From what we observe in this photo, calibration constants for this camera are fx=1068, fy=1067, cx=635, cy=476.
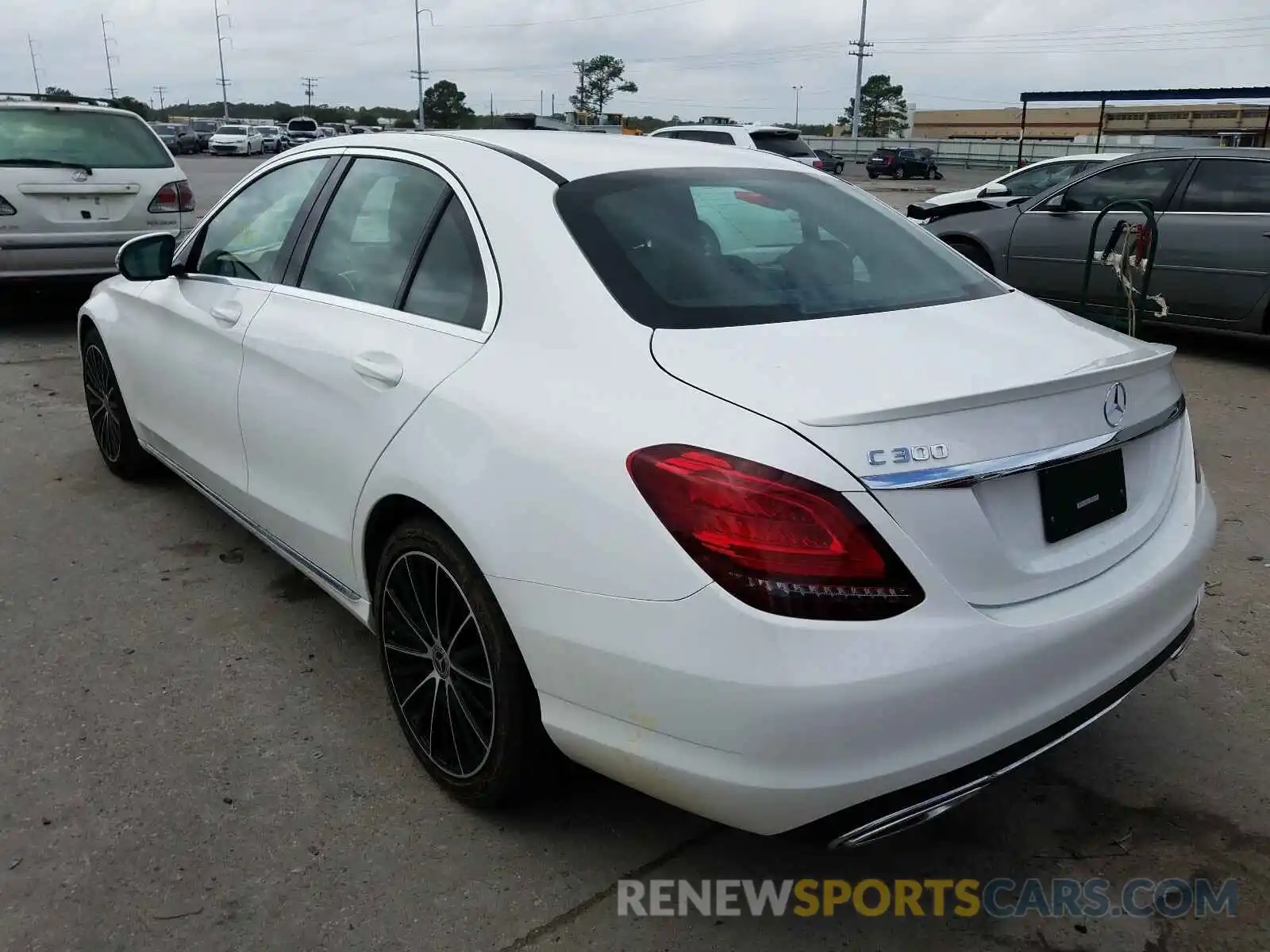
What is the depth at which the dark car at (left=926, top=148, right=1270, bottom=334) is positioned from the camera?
24.5 ft

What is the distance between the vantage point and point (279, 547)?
11.3 feet

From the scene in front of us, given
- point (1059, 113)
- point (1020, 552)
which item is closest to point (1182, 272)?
point (1020, 552)

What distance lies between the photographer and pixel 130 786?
2.76m

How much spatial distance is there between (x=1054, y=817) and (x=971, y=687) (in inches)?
37.6

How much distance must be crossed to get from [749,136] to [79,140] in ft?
35.5

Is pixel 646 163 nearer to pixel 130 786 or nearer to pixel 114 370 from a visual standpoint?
pixel 130 786

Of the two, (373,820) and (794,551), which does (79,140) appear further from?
(794,551)

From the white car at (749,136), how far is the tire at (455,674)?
558 inches

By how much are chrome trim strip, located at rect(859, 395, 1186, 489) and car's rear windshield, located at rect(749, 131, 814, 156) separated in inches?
601

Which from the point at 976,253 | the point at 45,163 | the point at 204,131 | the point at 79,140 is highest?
the point at 204,131

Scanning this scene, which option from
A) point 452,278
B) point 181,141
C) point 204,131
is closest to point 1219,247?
point 452,278

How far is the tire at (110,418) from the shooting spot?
4.79 meters

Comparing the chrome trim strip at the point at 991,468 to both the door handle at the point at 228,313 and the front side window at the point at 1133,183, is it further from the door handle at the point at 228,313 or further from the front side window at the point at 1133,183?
the front side window at the point at 1133,183

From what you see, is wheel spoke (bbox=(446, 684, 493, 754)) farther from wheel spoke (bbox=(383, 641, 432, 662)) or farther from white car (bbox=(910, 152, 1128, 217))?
white car (bbox=(910, 152, 1128, 217))
